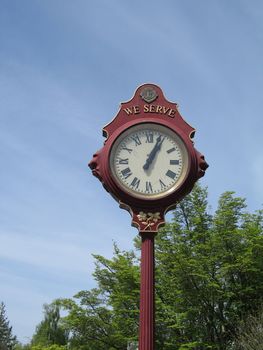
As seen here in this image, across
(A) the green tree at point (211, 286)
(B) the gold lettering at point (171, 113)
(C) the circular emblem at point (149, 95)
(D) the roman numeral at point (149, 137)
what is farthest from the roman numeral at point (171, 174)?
(A) the green tree at point (211, 286)

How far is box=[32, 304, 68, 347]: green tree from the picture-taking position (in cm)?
3235

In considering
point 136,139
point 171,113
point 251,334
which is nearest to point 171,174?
point 136,139

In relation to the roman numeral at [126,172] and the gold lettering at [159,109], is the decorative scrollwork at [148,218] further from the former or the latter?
the gold lettering at [159,109]

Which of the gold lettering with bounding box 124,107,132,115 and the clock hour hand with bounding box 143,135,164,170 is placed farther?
the gold lettering with bounding box 124,107,132,115

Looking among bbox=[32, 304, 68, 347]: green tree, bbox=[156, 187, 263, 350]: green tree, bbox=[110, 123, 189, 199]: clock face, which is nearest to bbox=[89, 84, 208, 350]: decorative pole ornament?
bbox=[110, 123, 189, 199]: clock face

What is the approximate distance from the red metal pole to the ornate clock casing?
0.18 m

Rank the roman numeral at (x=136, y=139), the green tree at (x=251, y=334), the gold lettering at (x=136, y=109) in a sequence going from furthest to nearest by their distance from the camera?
1. the green tree at (x=251, y=334)
2. the gold lettering at (x=136, y=109)
3. the roman numeral at (x=136, y=139)

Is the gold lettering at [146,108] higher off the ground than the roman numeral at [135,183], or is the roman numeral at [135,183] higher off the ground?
the gold lettering at [146,108]

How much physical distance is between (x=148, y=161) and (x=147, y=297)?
1.58 meters

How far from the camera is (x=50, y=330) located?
33.2 metres

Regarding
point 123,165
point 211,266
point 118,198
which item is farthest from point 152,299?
point 211,266

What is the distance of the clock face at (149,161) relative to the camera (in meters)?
5.42

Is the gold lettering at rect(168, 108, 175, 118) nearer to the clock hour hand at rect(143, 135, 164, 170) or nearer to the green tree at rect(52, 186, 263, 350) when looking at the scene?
the clock hour hand at rect(143, 135, 164, 170)

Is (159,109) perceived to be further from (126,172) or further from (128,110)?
(126,172)
